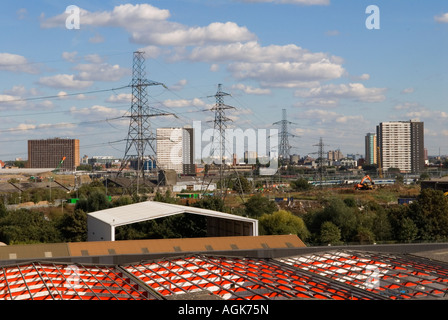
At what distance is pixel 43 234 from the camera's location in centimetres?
1992

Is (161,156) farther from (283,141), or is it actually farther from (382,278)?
(382,278)

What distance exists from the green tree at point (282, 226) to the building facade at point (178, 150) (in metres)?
76.7

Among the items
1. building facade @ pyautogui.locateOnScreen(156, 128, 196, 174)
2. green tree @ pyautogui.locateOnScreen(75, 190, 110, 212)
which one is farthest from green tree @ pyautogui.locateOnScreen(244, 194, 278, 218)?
building facade @ pyautogui.locateOnScreen(156, 128, 196, 174)

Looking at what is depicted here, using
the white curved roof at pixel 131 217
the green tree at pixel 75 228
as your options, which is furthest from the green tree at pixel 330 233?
the green tree at pixel 75 228

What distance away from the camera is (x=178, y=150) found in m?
122

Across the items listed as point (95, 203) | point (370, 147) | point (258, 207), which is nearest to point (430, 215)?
point (258, 207)

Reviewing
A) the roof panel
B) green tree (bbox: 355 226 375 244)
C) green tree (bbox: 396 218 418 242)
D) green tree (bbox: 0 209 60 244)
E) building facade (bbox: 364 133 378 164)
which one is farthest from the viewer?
building facade (bbox: 364 133 378 164)

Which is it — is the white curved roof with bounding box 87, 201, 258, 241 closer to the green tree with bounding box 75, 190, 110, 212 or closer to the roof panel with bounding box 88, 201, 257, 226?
the roof panel with bounding box 88, 201, 257, 226

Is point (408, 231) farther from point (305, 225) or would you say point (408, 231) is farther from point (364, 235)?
point (305, 225)

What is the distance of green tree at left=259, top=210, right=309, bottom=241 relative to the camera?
20.8 metres

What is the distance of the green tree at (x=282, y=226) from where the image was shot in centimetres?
2080

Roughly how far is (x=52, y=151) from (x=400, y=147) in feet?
245

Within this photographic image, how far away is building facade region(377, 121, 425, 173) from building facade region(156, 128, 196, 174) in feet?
127
